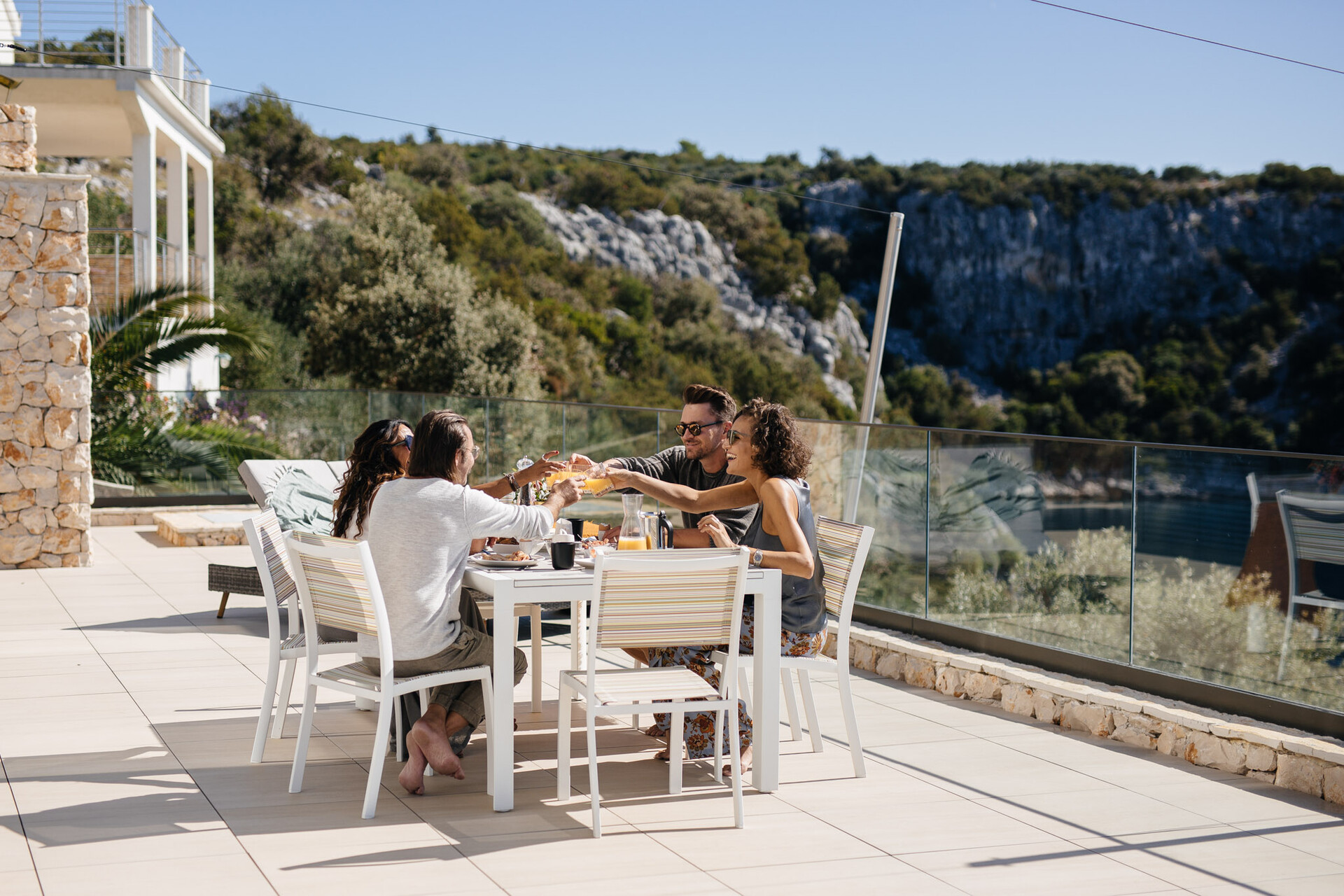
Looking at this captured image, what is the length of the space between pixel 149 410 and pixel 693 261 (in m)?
39.4

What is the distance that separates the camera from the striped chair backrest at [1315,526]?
4.75 m

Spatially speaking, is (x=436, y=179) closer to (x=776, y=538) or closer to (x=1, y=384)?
(x=1, y=384)

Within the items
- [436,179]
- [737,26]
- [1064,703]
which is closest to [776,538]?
[1064,703]

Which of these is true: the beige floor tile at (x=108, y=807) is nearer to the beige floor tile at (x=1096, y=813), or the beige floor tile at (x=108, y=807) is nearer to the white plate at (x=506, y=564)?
the white plate at (x=506, y=564)

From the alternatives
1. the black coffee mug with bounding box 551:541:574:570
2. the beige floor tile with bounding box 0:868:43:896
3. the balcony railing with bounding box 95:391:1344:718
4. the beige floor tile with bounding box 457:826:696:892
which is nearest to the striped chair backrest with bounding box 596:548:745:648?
the black coffee mug with bounding box 551:541:574:570

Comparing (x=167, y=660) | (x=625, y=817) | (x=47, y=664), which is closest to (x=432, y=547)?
(x=625, y=817)

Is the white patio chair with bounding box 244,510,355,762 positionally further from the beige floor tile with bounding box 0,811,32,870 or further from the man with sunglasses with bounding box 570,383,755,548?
the man with sunglasses with bounding box 570,383,755,548

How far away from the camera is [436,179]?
44.8m

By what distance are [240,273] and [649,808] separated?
97.9 ft

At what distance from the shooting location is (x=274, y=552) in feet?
13.8

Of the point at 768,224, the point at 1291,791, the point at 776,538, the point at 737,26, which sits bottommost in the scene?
the point at 1291,791

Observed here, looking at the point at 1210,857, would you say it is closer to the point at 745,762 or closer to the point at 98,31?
the point at 745,762

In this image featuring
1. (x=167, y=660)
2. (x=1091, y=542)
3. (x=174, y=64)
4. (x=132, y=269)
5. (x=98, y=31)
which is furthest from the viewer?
(x=132, y=269)

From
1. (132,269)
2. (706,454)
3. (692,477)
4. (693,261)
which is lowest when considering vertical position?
(692,477)
